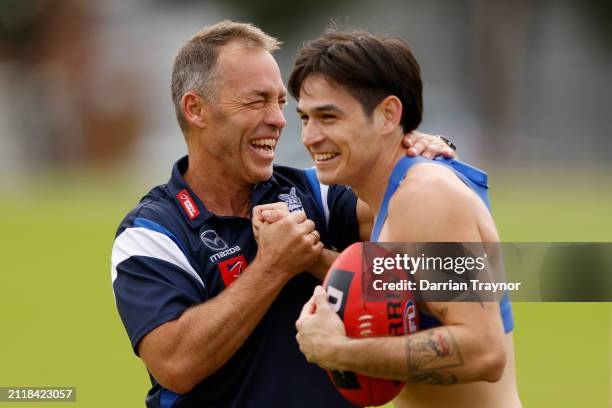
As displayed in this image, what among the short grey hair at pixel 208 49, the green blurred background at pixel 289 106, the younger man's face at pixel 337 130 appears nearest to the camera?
the younger man's face at pixel 337 130

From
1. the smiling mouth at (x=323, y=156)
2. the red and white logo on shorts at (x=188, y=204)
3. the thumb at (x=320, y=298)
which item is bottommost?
the thumb at (x=320, y=298)

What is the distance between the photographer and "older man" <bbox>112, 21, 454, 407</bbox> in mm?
4195

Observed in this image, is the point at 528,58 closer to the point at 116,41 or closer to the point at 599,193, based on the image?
the point at 599,193

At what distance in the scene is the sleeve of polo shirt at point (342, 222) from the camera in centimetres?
479

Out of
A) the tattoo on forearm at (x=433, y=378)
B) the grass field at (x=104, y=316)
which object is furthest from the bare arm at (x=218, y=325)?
the grass field at (x=104, y=316)

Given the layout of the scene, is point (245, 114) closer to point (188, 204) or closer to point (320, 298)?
point (188, 204)

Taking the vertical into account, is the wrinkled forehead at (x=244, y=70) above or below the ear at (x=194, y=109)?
above

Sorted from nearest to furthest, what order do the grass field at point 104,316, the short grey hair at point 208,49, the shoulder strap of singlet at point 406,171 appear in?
1. the shoulder strap of singlet at point 406,171
2. the short grey hair at point 208,49
3. the grass field at point 104,316

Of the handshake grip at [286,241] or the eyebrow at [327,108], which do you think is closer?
the eyebrow at [327,108]

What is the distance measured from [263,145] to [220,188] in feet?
1.06

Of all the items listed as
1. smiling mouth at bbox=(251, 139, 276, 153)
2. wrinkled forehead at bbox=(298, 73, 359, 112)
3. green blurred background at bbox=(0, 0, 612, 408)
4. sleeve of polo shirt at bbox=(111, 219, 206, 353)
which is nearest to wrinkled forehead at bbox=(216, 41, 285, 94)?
smiling mouth at bbox=(251, 139, 276, 153)

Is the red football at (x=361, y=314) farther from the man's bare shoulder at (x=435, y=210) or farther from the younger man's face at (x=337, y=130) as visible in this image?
the younger man's face at (x=337, y=130)

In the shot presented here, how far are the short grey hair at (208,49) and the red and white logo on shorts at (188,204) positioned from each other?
49cm

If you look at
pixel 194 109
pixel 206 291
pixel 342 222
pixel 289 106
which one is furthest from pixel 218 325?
pixel 289 106
